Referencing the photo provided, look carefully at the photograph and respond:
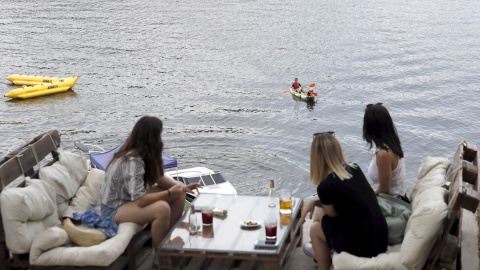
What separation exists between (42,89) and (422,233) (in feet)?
92.2

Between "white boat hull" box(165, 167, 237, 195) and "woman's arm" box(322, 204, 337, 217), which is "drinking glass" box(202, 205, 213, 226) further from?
"white boat hull" box(165, 167, 237, 195)

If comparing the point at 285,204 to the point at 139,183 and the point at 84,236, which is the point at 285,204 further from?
the point at 84,236

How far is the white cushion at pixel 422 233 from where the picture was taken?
565 centimetres

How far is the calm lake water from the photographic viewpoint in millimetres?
24391

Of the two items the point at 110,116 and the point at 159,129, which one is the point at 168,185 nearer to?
the point at 159,129

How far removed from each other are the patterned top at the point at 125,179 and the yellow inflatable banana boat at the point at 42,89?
25.5 m

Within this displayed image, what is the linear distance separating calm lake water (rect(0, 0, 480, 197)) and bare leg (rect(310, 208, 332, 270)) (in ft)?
40.8

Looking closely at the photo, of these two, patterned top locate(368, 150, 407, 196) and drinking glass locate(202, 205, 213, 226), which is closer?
drinking glass locate(202, 205, 213, 226)

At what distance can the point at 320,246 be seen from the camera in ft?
20.7

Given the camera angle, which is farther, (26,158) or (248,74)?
(248,74)

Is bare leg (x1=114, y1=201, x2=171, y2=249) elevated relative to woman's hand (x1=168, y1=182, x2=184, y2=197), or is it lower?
lower

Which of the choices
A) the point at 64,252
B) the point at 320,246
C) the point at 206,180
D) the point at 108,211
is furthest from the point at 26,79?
the point at 320,246

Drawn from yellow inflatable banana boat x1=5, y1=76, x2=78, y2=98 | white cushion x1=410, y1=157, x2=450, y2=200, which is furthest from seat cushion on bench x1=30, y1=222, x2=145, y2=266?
yellow inflatable banana boat x1=5, y1=76, x2=78, y2=98

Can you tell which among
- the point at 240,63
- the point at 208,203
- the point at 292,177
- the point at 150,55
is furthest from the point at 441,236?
the point at 150,55
